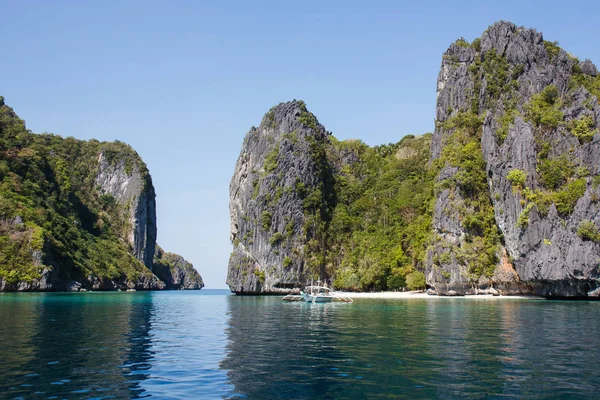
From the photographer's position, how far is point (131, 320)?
38781mm

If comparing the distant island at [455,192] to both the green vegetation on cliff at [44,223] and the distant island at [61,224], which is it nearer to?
the distant island at [61,224]

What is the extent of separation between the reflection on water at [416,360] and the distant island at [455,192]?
42353mm

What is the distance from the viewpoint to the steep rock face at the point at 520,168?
70062mm

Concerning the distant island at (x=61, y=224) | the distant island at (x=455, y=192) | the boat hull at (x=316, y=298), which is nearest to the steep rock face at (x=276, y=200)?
the distant island at (x=455, y=192)

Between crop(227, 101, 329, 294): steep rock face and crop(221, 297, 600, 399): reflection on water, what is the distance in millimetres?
76276

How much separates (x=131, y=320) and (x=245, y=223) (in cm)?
8018

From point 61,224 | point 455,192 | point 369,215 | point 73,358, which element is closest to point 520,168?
point 455,192

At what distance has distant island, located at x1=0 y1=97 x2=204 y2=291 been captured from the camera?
102750 mm

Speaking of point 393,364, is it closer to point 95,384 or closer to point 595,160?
point 95,384

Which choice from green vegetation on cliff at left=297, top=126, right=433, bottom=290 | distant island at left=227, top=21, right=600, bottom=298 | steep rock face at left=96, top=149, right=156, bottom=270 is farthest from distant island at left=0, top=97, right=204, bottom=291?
green vegetation on cliff at left=297, top=126, right=433, bottom=290

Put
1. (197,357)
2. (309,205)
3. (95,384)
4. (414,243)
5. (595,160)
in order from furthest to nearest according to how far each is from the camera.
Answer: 1. (309,205)
2. (414,243)
3. (595,160)
4. (197,357)
5. (95,384)

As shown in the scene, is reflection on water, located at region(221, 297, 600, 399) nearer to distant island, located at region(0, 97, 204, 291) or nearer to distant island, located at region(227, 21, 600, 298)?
distant island, located at region(227, 21, 600, 298)

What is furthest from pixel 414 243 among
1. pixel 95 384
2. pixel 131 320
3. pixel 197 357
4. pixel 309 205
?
pixel 95 384

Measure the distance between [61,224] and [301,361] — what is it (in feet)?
413
